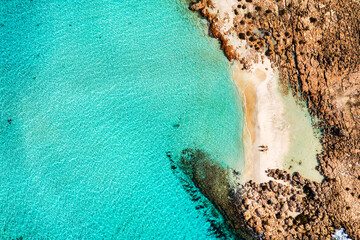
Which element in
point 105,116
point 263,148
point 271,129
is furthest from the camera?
point 271,129

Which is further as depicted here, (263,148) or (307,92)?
(307,92)

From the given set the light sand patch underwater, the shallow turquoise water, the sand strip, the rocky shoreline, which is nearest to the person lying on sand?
the light sand patch underwater

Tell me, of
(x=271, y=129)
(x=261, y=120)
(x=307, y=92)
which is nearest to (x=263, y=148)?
(x=271, y=129)

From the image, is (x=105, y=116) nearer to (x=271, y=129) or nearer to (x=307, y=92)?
(x=271, y=129)

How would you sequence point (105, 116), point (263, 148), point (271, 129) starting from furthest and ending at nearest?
point (271, 129) → point (263, 148) → point (105, 116)

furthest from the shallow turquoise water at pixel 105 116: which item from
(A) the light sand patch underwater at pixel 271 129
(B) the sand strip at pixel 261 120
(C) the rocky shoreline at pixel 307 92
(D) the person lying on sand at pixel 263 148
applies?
(C) the rocky shoreline at pixel 307 92

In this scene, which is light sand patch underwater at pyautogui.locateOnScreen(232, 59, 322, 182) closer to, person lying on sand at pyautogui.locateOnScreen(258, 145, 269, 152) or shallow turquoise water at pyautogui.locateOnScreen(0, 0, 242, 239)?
person lying on sand at pyautogui.locateOnScreen(258, 145, 269, 152)
